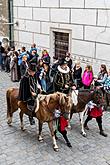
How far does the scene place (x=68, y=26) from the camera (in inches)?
475

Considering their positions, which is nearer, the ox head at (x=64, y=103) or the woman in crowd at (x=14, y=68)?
the ox head at (x=64, y=103)

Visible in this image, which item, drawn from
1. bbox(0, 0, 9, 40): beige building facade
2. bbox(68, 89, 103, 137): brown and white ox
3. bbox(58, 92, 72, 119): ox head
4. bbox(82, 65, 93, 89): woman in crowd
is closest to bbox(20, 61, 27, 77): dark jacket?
bbox(82, 65, 93, 89): woman in crowd

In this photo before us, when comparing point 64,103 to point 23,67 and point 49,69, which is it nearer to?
point 49,69

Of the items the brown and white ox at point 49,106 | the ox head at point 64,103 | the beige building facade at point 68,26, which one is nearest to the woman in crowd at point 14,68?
the beige building facade at point 68,26

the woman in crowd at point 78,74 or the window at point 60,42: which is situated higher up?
the window at point 60,42

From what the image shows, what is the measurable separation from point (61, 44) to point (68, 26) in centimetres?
111

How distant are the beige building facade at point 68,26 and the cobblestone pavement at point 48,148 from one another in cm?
346

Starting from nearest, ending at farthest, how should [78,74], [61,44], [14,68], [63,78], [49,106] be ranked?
[49,106], [63,78], [78,74], [61,44], [14,68]

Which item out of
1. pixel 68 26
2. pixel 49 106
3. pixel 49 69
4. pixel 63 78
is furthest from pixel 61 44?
pixel 49 106

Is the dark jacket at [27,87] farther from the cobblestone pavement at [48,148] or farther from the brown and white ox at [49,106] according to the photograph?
the cobblestone pavement at [48,148]

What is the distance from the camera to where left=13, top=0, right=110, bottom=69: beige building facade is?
34.7ft

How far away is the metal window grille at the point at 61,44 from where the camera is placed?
12.6 metres

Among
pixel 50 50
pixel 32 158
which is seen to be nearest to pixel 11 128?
pixel 32 158

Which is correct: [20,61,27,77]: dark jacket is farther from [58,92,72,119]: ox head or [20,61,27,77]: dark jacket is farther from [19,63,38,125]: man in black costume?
[58,92,72,119]: ox head
